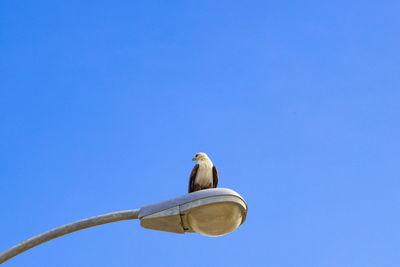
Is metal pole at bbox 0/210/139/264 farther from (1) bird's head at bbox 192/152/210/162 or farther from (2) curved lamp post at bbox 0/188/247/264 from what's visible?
(1) bird's head at bbox 192/152/210/162

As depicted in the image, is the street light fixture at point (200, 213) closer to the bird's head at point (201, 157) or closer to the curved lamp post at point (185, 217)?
the curved lamp post at point (185, 217)

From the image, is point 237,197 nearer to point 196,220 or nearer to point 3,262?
point 196,220

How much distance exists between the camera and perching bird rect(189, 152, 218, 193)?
7445mm

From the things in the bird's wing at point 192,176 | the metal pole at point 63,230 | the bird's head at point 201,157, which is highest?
the bird's head at point 201,157

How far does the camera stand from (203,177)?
751 cm

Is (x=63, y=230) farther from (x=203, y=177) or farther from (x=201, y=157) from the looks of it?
(x=201, y=157)

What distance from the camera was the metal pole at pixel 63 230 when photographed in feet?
15.6

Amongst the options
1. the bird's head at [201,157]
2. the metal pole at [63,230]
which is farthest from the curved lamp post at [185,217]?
the bird's head at [201,157]

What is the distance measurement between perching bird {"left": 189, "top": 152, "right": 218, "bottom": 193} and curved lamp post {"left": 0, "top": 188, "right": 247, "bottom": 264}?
259cm

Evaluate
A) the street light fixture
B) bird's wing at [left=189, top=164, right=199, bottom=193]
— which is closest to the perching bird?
bird's wing at [left=189, top=164, right=199, bottom=193]

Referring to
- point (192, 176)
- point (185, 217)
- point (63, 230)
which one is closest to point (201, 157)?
point (192, 176)

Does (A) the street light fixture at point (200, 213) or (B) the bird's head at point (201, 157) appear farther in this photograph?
(B) the bird's head at point (201, 157)

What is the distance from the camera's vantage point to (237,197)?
15.0 feet

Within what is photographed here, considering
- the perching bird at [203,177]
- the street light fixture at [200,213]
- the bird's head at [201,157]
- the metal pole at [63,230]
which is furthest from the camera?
the bird's head at [201,157]
